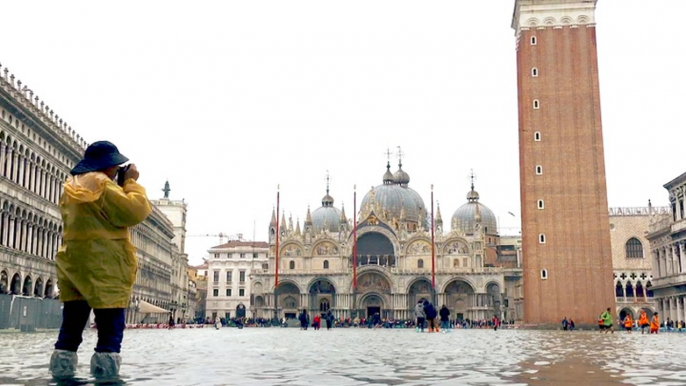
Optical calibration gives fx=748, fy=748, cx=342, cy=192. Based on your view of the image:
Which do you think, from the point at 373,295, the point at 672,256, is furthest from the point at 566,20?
the point at 373,295

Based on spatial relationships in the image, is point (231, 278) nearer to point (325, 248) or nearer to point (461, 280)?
point (325, 248)

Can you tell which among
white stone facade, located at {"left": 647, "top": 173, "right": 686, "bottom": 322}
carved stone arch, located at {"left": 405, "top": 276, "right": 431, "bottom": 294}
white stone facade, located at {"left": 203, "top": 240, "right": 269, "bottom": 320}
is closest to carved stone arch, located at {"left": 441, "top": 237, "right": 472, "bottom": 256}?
carved stone arch, located at {"left": 405, "top": 276, "right": 431, "bottom": 294}

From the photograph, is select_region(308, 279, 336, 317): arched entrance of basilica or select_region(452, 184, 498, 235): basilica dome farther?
select_region(452, 184, 498, 235): basilica dome

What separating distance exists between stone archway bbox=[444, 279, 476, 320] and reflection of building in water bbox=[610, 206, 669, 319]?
14.5 meters

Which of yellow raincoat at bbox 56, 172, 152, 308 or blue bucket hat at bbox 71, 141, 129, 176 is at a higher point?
blue bucket hat at bbox 71, 141, 129, 176

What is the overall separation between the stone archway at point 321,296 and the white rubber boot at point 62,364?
237 feet

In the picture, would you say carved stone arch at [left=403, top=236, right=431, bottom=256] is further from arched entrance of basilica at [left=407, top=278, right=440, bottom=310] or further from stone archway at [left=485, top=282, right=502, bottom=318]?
stone archway at [left=485, top=282, right=502, bottom=318]

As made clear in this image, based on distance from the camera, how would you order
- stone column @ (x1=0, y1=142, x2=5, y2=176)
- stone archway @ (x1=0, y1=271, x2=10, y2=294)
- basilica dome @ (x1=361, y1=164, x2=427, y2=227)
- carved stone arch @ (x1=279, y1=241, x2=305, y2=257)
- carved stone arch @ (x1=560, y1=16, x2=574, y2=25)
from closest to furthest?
stone archway @ (x1=0, y1=271, x2=10, y2=294)
stone column @ (x1=0, y1=142, x2=5, y2=176)
carved stone arch @ (x1=560, y1=16, x2=574, y2=25)
carved stone arch @ (x1=279, y1=241, x2=305, y2=257)
basilica dome @ (x1=361, y1=164, x2=427, y2=227)

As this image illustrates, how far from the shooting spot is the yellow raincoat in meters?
7.07

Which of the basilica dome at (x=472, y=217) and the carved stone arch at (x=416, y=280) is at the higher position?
the basilica dome at (x=472, y=217)

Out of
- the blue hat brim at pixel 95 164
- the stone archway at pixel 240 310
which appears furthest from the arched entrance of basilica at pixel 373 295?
the blue hat brim at pixel 95 164

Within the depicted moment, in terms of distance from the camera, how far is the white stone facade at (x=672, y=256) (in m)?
54.3

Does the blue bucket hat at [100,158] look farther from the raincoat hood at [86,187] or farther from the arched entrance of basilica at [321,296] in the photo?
the arched entrance of basilica at [321,296]

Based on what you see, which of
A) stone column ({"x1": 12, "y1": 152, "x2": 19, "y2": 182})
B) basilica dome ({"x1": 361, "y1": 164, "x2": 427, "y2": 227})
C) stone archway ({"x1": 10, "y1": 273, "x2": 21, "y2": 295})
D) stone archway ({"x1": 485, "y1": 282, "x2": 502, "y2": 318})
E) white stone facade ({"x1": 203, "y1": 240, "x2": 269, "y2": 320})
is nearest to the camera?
stone archway ({"x1": 10, "y1": 273, "x2": 21, "y2": 295})
